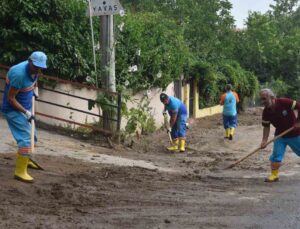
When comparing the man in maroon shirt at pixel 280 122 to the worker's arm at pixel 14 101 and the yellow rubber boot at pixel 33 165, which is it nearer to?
the yellow rubber boot at pixel 33 165

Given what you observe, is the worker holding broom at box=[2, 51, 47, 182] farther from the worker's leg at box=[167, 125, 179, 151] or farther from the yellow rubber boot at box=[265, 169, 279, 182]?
the worker's leg at box=[167, 125, 179, 151]

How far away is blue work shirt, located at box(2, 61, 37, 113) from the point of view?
7504mm

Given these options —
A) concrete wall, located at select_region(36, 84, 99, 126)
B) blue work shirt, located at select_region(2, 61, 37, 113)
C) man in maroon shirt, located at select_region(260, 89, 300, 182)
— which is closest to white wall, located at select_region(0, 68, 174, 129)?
concrete wall, located at select_region(36, 84, 99, 126)

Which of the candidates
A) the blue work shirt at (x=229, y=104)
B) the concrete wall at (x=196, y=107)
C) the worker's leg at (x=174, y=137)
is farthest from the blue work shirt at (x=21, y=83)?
the concrete wall at (x=196, y=107)

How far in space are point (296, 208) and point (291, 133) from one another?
239 cm

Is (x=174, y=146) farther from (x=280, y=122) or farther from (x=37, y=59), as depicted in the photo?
(x=37, y=59)

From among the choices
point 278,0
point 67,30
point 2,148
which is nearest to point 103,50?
point 67,30

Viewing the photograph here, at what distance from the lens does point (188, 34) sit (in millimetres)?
29906

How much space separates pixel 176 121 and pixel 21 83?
680cm

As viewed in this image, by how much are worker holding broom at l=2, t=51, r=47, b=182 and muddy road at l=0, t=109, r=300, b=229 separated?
1.09 feet

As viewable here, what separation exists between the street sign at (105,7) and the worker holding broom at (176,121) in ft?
7.40

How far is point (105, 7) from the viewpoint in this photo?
500 inches

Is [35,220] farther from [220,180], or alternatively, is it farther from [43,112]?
[43,112]

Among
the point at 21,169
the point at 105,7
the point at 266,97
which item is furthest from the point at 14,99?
the point at 105,7
